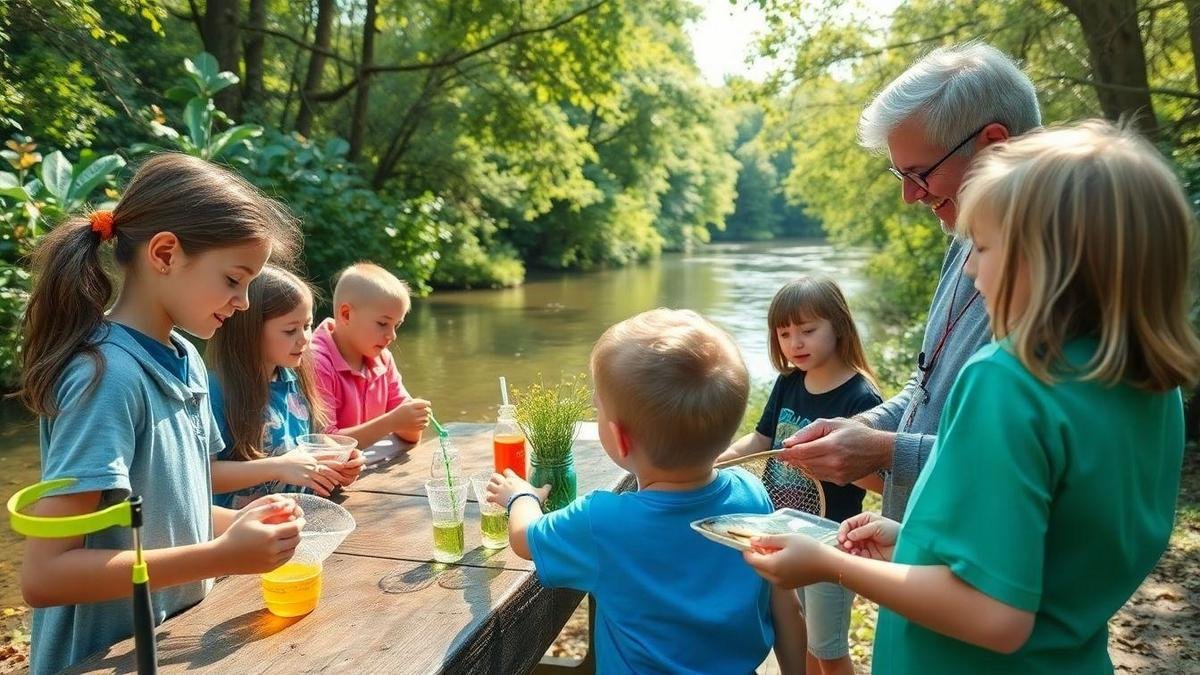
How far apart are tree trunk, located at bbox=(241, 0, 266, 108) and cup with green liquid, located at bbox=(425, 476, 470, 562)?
12.2 meters

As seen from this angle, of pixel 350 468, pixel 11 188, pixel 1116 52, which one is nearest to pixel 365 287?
pixel 350 468

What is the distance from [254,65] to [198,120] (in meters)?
5.06

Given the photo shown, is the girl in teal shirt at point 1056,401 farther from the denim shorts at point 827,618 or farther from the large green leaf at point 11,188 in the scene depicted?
the large green leaf at point 11,188

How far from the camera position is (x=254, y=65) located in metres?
13.3

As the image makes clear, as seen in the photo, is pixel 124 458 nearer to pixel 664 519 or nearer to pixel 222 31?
pixel 664 519

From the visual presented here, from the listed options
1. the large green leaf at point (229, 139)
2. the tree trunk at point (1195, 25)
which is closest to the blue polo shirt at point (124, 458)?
the tree trunk at point (1195, 25)

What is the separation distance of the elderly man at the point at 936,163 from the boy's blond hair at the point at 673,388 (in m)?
0.56

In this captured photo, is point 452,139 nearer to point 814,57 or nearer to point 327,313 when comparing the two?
point 327,313

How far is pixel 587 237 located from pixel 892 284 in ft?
42.2

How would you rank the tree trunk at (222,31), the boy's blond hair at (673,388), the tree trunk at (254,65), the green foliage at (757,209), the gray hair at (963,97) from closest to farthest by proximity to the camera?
the boy's blond hair at (673,388)
the gray hair at (963,97)
the tree trunk at (222,31)
the tree trunk at (254,65)
the green foliage at (757,209)

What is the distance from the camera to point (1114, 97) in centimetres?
698

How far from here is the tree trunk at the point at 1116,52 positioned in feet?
21.7

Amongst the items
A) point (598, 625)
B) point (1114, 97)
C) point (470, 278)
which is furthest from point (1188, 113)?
point (470, 278)

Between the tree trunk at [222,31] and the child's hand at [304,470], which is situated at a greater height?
the tree trunk at [222,31]
